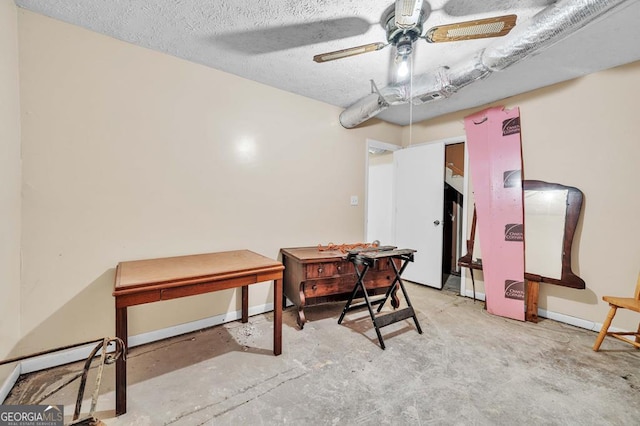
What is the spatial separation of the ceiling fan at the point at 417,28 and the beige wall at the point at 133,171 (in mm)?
1301

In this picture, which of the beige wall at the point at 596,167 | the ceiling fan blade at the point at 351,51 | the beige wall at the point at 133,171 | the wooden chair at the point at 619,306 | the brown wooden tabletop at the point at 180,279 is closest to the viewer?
the brown wooden tabletop at the point at 180,279

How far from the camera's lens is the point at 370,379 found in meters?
1.78

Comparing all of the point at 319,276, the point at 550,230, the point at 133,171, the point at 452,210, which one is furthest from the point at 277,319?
the point at 452,210

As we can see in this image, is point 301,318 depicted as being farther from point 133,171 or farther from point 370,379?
point 133,171

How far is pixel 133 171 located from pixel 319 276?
1861 mm

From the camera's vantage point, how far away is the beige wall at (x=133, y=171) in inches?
72.2

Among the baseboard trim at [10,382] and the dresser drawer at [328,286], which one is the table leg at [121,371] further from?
the dresser drawer at [328,286]

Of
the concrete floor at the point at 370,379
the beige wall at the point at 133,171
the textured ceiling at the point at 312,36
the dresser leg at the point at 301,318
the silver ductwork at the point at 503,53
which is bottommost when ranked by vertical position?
the concrete floor at the point at 370,379

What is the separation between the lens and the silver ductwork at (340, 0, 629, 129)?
1480mm

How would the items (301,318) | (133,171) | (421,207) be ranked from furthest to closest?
(421,207) → (301,318) → (133,171)

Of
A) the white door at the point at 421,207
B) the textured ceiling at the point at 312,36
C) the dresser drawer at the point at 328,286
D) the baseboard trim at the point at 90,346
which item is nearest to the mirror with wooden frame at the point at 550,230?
the white door at the point at 421,207

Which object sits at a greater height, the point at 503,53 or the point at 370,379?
the point at 503,53

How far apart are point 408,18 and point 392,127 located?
2562 millimetres

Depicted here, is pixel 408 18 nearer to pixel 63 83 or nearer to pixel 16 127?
pixel 63 83
